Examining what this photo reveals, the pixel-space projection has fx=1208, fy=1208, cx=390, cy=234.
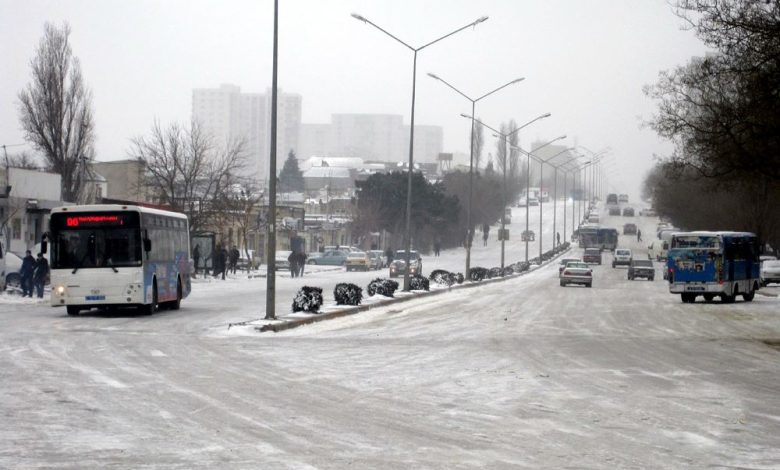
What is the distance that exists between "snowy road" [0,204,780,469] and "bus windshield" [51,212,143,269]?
1480 mm

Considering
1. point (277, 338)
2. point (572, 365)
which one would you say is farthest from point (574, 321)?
point (572, 365)

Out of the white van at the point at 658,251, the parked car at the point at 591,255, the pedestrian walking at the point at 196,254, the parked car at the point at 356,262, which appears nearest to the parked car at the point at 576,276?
the pedestrian walking at the point at 196,254

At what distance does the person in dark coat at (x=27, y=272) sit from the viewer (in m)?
37.7

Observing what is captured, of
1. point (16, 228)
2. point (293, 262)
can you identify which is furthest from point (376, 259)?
point (16, 228)

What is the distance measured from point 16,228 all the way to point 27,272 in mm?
27786

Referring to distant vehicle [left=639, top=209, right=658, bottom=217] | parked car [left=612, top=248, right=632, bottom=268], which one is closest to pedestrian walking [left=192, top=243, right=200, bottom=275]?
parked car [left=612, top=248, right=632, bottom=268]

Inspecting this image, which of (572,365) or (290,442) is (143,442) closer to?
(290,442)

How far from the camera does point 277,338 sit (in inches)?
962

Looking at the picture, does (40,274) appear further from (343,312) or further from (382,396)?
(382,396)

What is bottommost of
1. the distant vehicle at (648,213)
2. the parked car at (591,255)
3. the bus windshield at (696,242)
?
the parked car at (591,255)

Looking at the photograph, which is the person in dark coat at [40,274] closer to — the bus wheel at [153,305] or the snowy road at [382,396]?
the bus wheel at [153,305]

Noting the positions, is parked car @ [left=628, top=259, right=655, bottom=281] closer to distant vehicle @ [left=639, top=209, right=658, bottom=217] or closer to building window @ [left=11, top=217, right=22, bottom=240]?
building window @ [left=11, top=217, right=22, bottom=240]

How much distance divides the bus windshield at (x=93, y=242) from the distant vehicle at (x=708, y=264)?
75.5 feet

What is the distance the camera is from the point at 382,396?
1477cm
